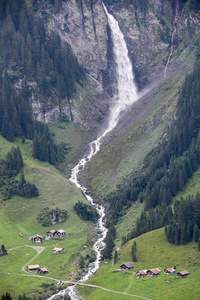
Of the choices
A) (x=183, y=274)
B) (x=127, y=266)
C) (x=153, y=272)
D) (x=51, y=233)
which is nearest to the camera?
(x=183, y=274)

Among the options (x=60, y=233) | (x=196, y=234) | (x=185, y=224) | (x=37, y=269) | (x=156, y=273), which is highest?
(x=185, y=224)

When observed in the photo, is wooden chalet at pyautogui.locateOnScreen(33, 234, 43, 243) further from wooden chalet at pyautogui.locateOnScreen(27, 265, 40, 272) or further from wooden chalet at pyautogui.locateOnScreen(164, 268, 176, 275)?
wooden chalet at pyautogui.locateOnScreen(164, 268, 176, 275)

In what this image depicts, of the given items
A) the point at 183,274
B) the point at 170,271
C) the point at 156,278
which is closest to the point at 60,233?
the point at 156,278

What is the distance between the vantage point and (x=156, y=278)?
147000mm

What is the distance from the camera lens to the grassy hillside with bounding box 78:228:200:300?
13838 centimetres

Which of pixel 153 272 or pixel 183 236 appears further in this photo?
pixel 183 236

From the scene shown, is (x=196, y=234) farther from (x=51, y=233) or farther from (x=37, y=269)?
(x=51, y=233)

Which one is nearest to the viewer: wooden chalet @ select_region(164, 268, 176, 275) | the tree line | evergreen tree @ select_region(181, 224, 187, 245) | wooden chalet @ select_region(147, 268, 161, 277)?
wooden chalet @ select_region(164, 268, 176, 275)

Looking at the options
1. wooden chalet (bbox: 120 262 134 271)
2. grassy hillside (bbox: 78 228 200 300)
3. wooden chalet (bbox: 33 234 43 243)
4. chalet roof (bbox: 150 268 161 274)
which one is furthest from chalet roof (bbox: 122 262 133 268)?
wooden chalet (bbox: 33 234 43 243)

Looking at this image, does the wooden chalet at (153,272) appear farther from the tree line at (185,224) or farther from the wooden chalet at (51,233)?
the wooden chalet at (51,233)

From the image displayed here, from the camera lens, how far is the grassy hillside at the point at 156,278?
138375 millimetres

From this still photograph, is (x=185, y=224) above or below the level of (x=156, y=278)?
above

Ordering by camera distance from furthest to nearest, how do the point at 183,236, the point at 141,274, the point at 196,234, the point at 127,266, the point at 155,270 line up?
the point at 183,236 < the point at 196,234 < the point at 127,266 < the point at 141,274 < the point at 155,270

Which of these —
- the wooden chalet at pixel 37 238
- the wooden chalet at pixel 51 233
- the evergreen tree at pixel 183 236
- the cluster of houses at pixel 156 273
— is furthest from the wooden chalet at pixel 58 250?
the evergreen tree at pixel 183 236
